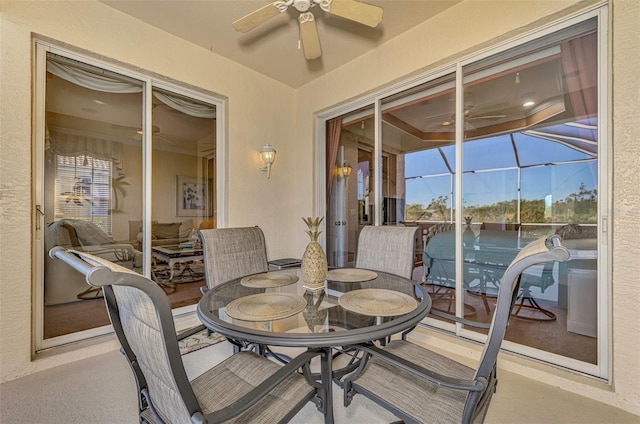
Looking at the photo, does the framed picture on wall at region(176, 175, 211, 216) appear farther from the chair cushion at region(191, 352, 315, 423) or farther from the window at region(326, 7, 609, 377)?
the chair cushion at region(191, 352, 315, 423)

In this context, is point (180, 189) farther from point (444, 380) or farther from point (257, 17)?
point (444, 380)

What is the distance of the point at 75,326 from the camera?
94.9 inches

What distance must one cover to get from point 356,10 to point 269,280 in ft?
6.36

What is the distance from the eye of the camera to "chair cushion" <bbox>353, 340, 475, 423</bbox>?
1.06m

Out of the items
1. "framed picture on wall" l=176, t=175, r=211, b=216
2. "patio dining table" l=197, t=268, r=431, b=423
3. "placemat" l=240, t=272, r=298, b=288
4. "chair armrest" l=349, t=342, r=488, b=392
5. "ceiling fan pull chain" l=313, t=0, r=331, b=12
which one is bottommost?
"chair armrest" l=349, t=342, r=488, b=392

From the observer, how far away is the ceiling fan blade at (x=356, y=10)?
5.94 feet

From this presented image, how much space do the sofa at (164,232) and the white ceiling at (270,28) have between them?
1966mm

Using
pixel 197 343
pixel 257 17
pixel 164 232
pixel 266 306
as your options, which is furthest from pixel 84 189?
pixel 266 306

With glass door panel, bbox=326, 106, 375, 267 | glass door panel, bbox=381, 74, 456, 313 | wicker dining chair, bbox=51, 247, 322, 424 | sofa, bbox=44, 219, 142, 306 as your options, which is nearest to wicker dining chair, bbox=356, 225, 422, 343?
glass door panel, bbox=381, 74, 456, 313

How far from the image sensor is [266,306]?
140 cm

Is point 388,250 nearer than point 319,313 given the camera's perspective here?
No

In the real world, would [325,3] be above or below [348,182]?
above

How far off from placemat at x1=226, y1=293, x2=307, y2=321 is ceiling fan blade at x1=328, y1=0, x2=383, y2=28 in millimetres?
1898

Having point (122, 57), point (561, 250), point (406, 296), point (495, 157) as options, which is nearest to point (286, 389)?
point (406, 296)
